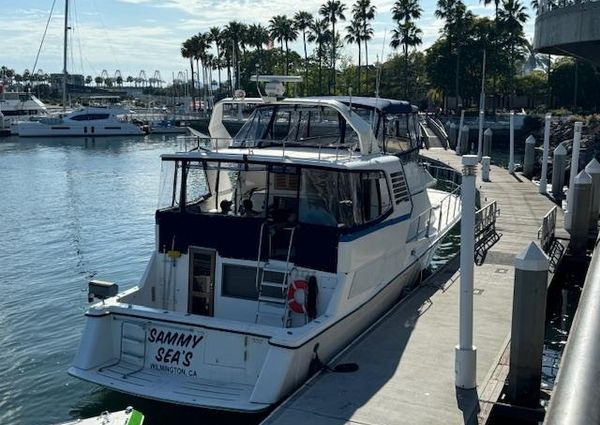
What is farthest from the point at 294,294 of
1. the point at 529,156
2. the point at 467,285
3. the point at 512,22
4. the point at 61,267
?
the point at 512,22

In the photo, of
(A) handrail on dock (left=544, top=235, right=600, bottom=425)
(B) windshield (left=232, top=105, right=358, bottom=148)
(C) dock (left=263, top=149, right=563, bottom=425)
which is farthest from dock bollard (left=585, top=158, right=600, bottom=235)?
(A) handrail on dock (left=544, top=235, right=600, bottom=425)

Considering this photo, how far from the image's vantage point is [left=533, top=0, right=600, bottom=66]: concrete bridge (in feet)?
82.4

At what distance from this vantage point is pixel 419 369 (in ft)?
32.0

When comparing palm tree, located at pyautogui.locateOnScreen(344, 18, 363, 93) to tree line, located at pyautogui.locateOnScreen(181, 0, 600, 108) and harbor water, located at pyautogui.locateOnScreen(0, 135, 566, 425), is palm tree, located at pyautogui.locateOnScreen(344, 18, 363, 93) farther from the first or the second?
harbor water, located at pyautogui.locateOnScreen(0, 135, 566, 425)

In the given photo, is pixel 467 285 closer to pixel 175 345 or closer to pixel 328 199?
pixel 328 199

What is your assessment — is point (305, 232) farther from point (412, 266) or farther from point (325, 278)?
point (412, 266)

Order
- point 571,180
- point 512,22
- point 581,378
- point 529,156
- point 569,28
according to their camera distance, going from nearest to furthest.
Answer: point 581,378, point 571,180, point 569,28, point 529,156, point 512,22

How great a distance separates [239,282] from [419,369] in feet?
10.3

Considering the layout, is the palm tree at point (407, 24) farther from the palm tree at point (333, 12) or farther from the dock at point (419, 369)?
the dock at point (419, 369)

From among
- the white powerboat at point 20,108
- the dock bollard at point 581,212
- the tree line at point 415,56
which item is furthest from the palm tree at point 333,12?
the dock bollard at point 581,212

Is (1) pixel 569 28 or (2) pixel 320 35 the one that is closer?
(1) pixel 569 28

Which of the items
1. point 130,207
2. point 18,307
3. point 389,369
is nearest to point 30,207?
point 130,207

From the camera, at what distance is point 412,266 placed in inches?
551

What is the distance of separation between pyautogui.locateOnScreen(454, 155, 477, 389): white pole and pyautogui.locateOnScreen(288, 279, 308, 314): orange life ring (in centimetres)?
254
